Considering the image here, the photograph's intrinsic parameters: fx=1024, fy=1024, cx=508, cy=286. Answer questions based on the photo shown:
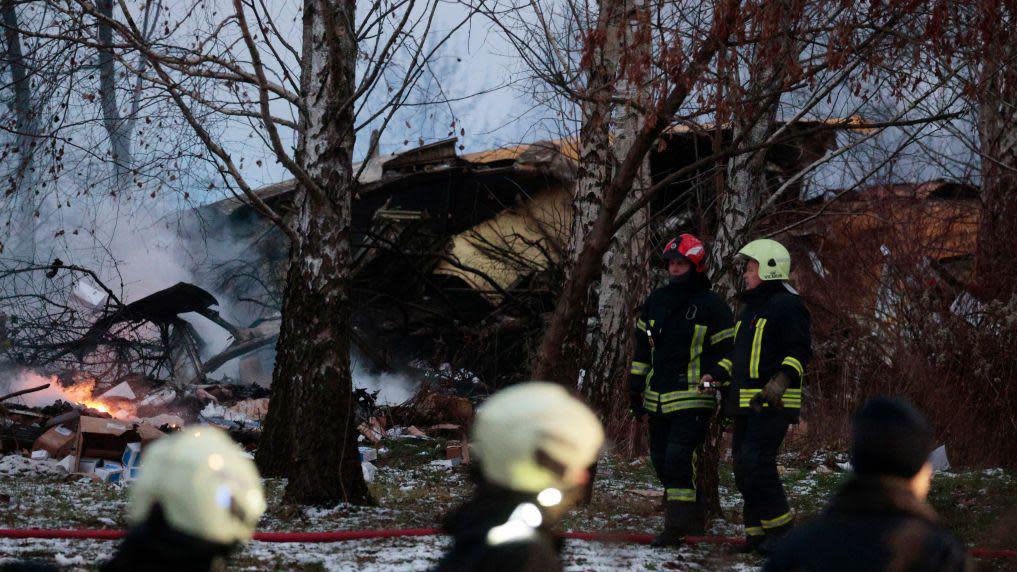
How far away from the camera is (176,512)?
2.29m

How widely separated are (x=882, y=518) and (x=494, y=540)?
959mm

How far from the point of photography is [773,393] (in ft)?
18.8

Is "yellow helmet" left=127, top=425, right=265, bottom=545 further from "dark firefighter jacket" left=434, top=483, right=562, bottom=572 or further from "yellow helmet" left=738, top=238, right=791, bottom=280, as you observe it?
"yellow helmet" left=738, top=238, right=791, bottom=280

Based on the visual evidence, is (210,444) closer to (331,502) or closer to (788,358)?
(788,358)

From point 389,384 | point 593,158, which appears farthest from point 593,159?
point 389,384

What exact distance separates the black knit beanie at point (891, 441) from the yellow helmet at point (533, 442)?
0.71 meters

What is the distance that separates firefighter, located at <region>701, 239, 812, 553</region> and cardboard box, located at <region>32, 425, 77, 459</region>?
20.3 feet

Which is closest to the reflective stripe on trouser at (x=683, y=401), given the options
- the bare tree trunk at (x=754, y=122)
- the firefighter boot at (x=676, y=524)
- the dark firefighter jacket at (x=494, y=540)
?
the firefighter boot at (x=676, y=524)

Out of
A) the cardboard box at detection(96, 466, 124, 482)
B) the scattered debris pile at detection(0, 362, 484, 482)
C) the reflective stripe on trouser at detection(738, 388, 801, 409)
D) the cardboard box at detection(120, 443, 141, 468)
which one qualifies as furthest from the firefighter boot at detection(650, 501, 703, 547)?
the cardboard box at detection(96, 466, 124, 482)

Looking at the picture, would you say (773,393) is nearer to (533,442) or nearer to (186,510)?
(533,442)

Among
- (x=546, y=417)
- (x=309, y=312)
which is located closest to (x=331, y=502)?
Answer: (x=309, y=312)

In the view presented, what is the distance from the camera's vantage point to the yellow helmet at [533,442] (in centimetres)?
254

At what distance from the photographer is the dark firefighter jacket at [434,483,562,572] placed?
230 cm

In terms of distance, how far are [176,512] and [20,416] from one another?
946 centimetres
